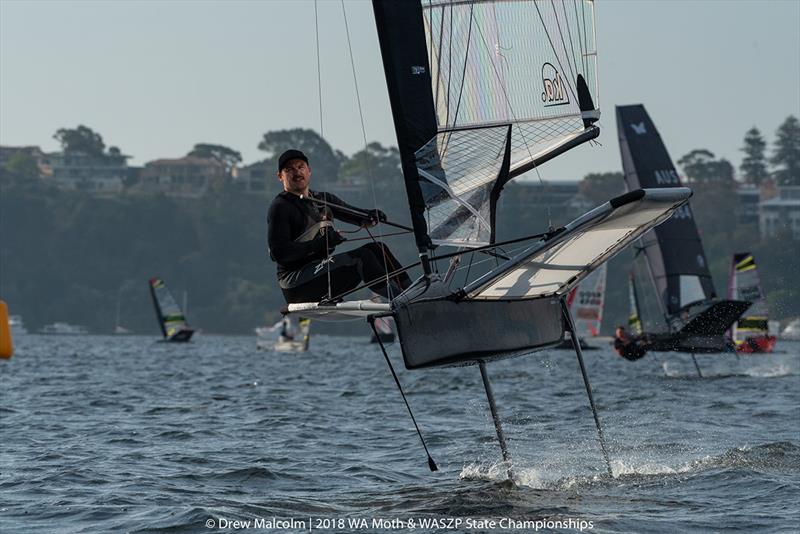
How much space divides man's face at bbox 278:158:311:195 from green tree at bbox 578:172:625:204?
134226 millimetres

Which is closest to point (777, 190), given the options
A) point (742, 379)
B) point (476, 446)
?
point (742, 379)

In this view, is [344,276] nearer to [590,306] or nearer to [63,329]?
[590,306]

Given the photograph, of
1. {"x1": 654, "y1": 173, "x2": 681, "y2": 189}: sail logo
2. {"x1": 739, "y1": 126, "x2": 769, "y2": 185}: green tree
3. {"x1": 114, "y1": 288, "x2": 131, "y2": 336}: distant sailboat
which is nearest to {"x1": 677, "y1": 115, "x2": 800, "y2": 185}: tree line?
{"x1": 739, "y1": 126, "x2": 769, "y2": 185}: green tree

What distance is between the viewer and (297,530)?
8.10 metres

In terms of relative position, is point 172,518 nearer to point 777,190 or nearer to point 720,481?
point 720,481

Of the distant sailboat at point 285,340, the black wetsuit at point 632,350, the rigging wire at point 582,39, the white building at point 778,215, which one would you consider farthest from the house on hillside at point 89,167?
the rigging wire at point 582,39

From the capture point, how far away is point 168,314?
6216cm

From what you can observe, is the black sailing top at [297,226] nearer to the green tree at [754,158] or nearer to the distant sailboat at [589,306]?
A: the distant sailboat at [589,306]

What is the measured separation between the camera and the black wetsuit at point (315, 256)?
9.13 metres

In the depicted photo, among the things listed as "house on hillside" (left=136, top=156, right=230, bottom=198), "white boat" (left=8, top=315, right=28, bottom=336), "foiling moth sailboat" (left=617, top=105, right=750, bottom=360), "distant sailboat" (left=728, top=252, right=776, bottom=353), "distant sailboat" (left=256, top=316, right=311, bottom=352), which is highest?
"house on hillside" (left=136, top=156, right=230, bottom=198)

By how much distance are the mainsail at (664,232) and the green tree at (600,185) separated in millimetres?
112725

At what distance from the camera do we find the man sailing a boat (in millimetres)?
9141

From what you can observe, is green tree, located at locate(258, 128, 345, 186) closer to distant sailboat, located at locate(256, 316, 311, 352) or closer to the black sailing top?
Answer: distant sailboat, located at locate(256, 316, 311, 352)

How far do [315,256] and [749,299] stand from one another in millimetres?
26815
